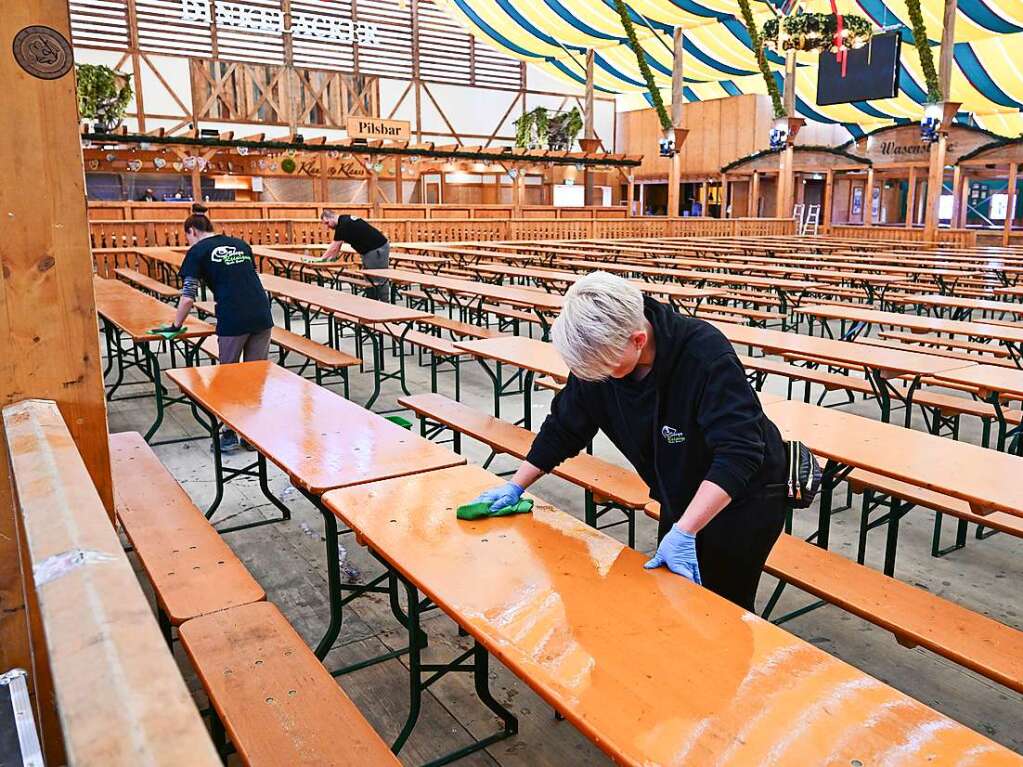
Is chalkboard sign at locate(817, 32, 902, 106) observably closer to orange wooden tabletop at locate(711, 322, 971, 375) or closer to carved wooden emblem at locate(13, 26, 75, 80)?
orange wooden tabletop at locate(711, 322, 971, 375)

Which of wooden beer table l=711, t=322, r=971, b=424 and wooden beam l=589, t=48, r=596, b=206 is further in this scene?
wooden beam l=589, t=48, r=596, b=206

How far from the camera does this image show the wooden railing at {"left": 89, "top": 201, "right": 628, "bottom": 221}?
1347cm

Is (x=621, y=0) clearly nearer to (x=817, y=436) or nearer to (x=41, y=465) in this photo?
(x=817, y=436)

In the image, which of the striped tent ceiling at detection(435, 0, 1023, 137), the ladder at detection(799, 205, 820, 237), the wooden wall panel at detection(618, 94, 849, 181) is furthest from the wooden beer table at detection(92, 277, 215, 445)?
the wooden wall panel at detection(618, 94, 849, 181)

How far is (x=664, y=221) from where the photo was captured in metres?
19.3

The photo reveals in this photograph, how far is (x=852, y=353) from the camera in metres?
4.18

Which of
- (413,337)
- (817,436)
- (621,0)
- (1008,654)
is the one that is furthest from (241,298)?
(621,0)

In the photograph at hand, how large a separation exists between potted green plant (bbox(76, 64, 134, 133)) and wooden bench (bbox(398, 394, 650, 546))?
1016cm

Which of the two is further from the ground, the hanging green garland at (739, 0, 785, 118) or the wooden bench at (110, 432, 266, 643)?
the hanging green garland at (739, 0, 785, 118)

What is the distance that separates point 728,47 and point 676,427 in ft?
75.6

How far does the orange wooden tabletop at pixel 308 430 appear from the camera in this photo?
2416 mm

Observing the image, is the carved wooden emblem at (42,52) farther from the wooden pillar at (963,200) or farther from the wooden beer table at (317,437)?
the wooden pillar at (963,200)

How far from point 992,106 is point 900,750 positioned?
963 inches

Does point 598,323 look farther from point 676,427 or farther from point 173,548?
point 173,548
